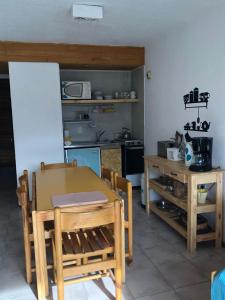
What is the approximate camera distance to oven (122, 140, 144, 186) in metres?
4.60

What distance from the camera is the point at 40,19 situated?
2.93 meters

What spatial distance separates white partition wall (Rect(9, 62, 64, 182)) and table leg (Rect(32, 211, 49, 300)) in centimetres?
239

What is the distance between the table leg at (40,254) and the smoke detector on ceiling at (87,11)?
1.89 metres

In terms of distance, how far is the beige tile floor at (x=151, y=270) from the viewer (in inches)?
80.3

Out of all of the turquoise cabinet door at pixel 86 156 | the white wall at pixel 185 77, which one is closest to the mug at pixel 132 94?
the white wall at pixel 185 77

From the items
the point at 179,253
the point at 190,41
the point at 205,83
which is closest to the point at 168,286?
the point at 179,253

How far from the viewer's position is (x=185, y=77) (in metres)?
3.24

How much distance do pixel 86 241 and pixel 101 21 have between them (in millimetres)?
2362

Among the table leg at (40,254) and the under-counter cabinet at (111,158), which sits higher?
the under-counter cabinet at (111,158)

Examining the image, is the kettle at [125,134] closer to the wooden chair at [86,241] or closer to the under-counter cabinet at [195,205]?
the under-counter cabinet at [195,205]

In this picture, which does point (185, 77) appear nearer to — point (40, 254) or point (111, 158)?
point (111, 158)

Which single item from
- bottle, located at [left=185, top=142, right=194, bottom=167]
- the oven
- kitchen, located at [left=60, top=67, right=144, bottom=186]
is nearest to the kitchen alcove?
kitchen, located at [left=60, top=67, right=144, bottom=186]

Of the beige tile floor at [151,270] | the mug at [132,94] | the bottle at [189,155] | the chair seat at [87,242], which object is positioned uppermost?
the mug at [132,94]

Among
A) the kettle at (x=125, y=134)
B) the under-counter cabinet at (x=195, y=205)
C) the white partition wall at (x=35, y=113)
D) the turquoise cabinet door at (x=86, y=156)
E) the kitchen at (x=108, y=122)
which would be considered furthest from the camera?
the kettle at (x=125, y=134)
